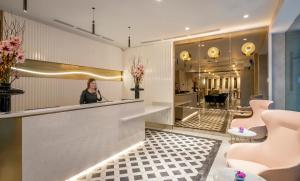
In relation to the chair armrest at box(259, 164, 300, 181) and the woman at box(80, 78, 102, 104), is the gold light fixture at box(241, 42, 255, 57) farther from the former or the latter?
the woman at box(80, 78, 102, 104)

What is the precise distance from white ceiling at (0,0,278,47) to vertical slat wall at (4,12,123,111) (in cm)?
40

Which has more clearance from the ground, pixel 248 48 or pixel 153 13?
pixel 153 13

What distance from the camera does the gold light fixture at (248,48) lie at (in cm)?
495

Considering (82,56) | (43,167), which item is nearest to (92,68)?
(82,56)

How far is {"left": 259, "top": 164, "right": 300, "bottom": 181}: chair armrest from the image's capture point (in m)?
1.69

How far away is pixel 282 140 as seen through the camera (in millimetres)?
2225

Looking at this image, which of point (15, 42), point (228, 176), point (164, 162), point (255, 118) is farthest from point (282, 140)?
point (15, 42)

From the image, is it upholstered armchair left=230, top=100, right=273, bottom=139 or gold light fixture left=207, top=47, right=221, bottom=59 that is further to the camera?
gold light fixture left=207, top=47, right=221, bottom=59

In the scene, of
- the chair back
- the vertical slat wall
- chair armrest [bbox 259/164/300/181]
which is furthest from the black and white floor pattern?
the vertical slat wall

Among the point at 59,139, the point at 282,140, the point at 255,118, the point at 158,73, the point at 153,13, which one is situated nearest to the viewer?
the point at 282,140

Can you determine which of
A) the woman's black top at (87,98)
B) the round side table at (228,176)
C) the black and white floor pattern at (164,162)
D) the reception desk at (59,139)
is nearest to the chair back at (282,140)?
the round side table at (228,176)

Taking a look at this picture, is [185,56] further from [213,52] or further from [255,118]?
[255,118]

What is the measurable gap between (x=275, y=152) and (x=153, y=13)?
3.50 metres

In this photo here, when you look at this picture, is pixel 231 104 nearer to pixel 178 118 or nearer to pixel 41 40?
pixel 178 118
